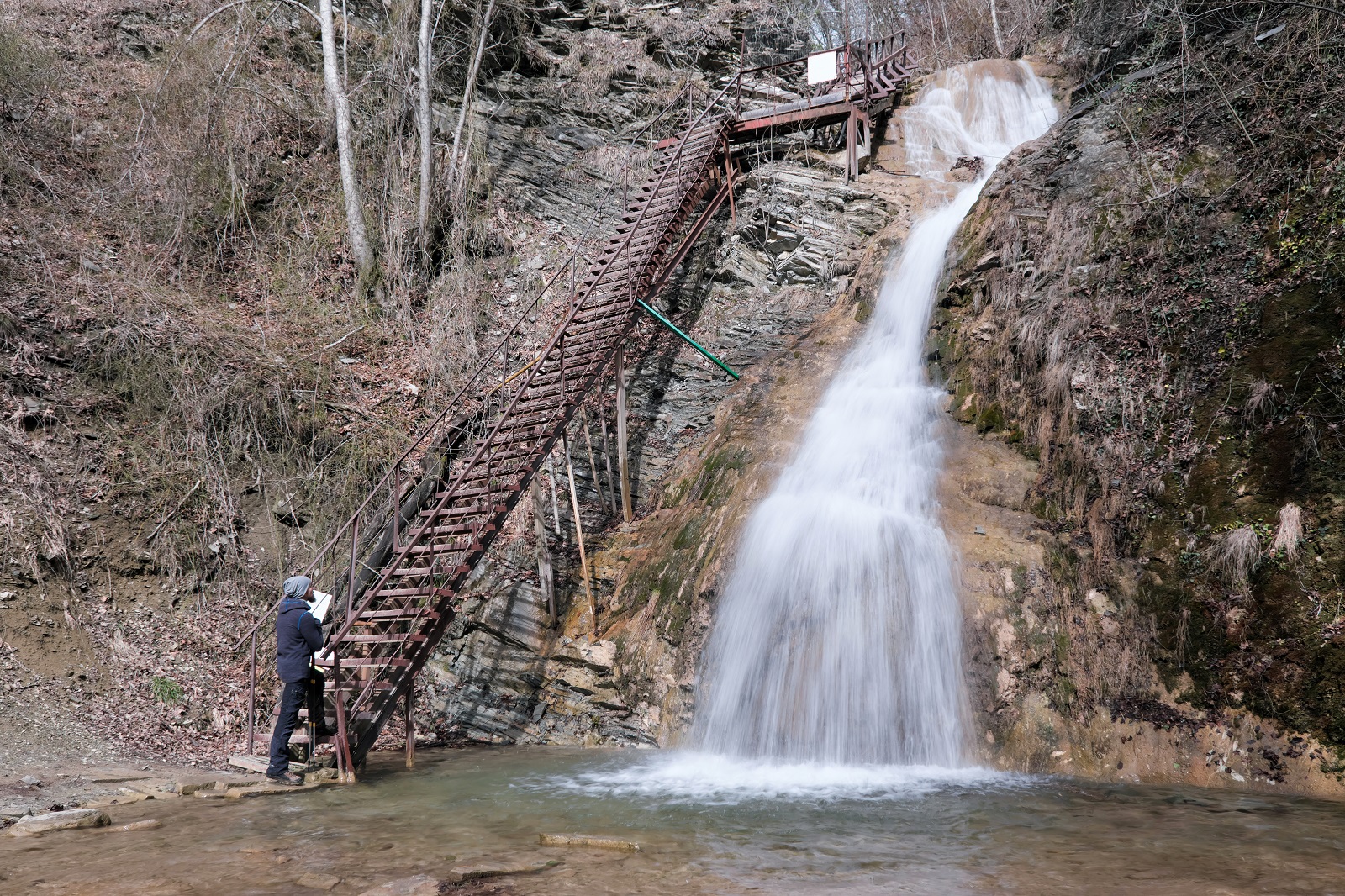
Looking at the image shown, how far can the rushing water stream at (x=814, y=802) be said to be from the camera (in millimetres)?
4754

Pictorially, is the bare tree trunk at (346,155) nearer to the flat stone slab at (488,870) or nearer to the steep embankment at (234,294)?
the steep embankment at (234,294)

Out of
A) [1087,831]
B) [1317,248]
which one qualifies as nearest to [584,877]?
[1087,831]

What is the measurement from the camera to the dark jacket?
7430 millimetres

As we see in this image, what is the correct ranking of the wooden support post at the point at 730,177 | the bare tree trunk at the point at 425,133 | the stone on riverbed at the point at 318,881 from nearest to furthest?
the stone on riverbed at the point at 318,881 < the bare tree trunk at the point at 425,133 < the wooden support post at the point at 730,177

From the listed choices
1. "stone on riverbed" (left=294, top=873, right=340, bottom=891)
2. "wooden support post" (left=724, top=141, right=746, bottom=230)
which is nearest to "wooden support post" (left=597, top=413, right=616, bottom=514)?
"wooden support post" (left=724, top=141, right=746, bottom=230)

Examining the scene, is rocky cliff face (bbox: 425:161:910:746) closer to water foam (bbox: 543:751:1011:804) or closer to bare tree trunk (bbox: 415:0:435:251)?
water foam (bbox: 543:751:1011:804)

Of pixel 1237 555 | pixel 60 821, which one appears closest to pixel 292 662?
pixel 60 821

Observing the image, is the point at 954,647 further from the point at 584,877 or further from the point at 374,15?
the point at 374,15

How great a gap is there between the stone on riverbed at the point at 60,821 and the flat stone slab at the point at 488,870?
9.49ft

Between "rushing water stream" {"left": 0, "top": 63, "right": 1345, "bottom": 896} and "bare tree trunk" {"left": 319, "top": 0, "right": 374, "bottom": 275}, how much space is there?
889 centimetres

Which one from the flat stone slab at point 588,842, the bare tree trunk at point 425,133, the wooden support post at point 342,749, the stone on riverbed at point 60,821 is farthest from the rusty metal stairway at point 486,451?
the flat stone slab at point 588,842

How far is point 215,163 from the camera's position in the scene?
15.2m

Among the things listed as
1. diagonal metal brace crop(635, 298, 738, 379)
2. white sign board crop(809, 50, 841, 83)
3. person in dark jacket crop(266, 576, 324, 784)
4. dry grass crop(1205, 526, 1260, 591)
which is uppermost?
white sign board crop(809, 50, 841, 83)

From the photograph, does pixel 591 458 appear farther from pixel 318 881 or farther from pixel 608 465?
pixel 318 881
